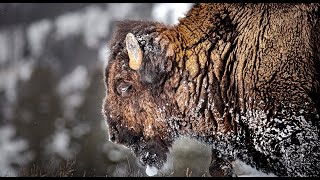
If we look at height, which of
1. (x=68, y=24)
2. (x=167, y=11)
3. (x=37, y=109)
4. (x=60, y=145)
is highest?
(x=167, y=11)

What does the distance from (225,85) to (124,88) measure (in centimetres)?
87

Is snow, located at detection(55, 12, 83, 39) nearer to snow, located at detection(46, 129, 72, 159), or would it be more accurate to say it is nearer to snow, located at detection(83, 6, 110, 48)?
snow, located at detection(83, 6, 110, 48)

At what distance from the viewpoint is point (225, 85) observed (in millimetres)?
3305

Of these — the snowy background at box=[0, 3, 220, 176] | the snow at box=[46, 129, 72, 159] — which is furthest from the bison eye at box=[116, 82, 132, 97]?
the snow at box=[46, 129, 72, 159]

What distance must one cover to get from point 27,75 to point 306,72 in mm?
6692

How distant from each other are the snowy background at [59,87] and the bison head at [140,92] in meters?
3.95

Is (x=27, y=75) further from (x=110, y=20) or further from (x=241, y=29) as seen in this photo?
(x=241, y=29)

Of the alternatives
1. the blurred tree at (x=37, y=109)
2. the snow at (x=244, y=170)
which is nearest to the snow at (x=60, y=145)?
the blurred tree at (x=37, y=109)

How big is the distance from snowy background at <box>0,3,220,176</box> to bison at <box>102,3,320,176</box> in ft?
13.3

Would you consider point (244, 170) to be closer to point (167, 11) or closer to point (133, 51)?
point (133, 51)

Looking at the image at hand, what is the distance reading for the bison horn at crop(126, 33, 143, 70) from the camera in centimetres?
329

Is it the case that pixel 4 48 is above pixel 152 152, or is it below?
below

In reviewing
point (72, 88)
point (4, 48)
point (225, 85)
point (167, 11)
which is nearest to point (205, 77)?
point (225, 85)

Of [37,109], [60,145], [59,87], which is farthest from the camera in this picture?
[59,87]
